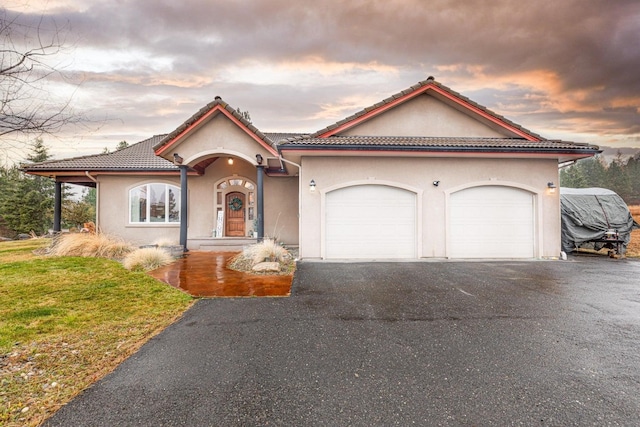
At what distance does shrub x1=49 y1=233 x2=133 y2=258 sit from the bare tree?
275 inches

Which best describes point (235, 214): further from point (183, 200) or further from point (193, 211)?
point (183, 200)

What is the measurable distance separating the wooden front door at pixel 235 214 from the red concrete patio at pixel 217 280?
4.04 metres

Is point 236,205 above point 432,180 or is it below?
below

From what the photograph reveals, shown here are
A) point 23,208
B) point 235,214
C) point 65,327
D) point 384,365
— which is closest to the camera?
point 384,365

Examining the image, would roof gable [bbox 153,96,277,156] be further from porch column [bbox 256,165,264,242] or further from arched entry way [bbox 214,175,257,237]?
arched entry way [bbox 214,175,257,237]

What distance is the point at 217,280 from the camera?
20.3ft

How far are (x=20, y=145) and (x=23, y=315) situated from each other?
8.45ft

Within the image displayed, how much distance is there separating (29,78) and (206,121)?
6.55 metres

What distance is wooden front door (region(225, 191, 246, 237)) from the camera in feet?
40.3

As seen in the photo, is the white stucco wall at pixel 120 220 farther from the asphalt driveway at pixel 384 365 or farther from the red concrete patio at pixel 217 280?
the asphalt driveway at pixel 384 365

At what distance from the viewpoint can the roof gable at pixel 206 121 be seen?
941 centimetres

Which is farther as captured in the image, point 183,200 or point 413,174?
point 183,200

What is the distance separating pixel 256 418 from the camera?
193cm

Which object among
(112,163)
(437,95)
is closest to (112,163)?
(112,163)
